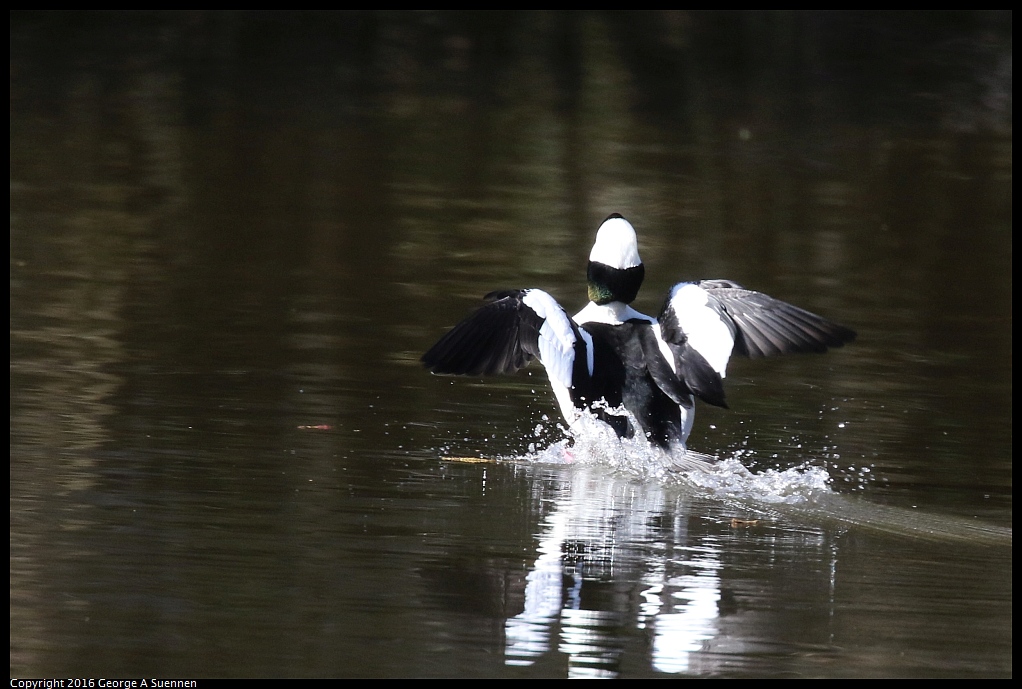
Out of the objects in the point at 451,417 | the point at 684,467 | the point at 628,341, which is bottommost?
the point at 684,467

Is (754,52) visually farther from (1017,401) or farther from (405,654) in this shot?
(405,654)

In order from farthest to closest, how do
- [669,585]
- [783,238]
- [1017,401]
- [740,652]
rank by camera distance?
1. [783,238]
2. [1017,401]
3. [669,585]
4. [740,652]

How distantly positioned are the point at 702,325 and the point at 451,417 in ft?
4.42

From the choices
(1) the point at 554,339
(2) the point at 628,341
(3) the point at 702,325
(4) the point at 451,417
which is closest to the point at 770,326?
(3) the point at 702,325

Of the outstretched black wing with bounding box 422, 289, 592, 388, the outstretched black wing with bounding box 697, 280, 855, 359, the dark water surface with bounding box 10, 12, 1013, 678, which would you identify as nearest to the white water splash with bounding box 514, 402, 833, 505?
the dark water surface with bounding box 10, 12, 1013, 678

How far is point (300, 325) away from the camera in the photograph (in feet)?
31.4

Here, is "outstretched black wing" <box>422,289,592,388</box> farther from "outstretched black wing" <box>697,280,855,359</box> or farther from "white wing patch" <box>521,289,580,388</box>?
"outstretched black wing" <box>697,280,855,359</box>

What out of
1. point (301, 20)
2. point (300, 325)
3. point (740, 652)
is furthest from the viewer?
point (301, 20)

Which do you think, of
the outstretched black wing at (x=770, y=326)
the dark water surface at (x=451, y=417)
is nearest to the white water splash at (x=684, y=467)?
the dark water surface at (x=451, y=417)

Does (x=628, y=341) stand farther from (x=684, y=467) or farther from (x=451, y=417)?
(x=451, y=417)

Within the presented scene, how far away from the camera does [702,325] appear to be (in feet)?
23.4

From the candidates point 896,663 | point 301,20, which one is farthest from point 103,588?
point 301,20

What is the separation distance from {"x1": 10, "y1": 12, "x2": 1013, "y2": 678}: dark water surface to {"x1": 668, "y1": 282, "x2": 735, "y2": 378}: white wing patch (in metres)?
0.53

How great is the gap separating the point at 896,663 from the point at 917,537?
134cm
